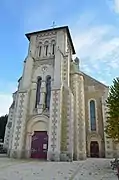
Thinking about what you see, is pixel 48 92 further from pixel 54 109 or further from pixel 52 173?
pixel 52 173

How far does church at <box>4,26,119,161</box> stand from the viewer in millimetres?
18000

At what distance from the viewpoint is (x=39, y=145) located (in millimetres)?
19031

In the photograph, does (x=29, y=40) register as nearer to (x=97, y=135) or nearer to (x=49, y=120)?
(x=49, y=120)

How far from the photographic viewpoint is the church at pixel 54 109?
18.0 meters

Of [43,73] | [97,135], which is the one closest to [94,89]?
[97,135]

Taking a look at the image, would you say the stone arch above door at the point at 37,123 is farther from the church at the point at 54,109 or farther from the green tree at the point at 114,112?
the green tree at the point at 114,112

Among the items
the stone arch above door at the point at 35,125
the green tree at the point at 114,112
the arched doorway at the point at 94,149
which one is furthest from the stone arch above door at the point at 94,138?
the green tree at the point at 114,112

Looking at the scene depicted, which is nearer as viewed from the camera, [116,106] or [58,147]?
[116,106]

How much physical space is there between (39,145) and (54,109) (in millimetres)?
4496

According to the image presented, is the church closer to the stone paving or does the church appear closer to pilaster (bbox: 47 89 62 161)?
pilaster (bbox: 47 89 62 161)

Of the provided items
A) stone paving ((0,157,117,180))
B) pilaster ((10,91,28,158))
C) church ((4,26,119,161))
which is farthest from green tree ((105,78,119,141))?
pilaster ((10,91,28,158))

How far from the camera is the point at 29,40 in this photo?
26.7m

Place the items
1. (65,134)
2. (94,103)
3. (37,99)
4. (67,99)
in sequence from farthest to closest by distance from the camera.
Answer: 1. (94,103)
2. (37,99)
3. (67,99)
4. (65,134)

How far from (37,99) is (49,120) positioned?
3.79 metres
